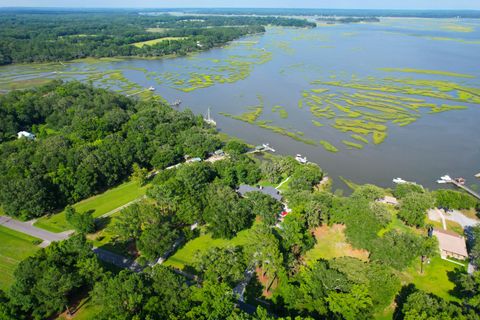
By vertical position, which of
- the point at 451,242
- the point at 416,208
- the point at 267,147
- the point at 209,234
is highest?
the point at 416,208

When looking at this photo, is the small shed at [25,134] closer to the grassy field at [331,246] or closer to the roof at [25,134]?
the roof at [25,134]

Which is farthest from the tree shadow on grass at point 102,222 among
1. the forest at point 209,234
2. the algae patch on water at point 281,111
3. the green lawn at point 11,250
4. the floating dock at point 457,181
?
the floating dock at point 457,181

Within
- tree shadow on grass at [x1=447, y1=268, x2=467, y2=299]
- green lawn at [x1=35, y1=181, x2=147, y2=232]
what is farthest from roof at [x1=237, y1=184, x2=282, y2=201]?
tree shadow on grass at [x1=447, y1=268, x2=467, y2=299]

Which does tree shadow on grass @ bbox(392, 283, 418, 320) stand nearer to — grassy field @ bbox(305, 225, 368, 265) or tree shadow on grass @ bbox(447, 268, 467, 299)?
tree shadow on grass @ bbox(447, 268, 467, 299)

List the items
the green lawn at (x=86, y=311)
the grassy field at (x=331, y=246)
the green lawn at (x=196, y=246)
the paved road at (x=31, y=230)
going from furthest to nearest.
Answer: the paved road at (x=31, y=230) → the grassy field at (x=331, y=246) → the green lawn at (x=196, y=246) → the green lawn at (x=86, y=311)

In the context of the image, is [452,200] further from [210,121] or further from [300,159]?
[210,121]

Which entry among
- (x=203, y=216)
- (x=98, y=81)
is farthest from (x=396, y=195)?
(x=98, y=81)

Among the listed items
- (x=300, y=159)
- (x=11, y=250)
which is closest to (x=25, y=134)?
(x=11, y=250)
